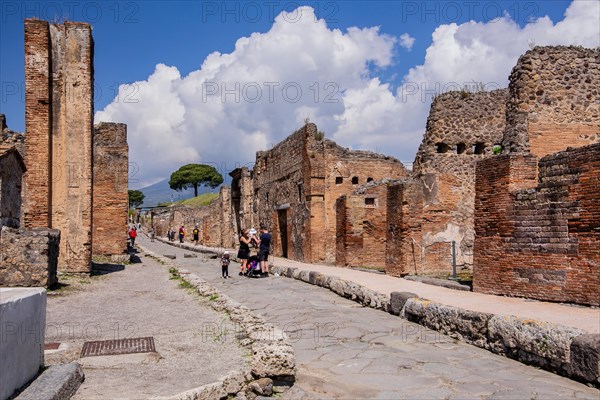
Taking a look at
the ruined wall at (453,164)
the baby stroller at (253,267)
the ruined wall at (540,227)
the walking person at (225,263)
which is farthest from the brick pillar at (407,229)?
the walking person at (225,263)

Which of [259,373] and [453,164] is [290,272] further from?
[259,373]

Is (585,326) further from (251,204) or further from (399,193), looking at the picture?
(251,204)

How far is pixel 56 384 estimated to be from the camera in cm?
395

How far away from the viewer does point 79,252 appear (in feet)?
47.0

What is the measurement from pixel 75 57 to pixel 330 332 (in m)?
11.4

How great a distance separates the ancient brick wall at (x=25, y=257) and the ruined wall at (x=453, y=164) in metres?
9.58

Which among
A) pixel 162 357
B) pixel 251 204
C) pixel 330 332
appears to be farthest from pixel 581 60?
pixel 251 204

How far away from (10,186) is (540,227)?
953 centimetres

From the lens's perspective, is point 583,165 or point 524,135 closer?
point 583,165

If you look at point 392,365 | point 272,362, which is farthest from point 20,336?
point 392,365

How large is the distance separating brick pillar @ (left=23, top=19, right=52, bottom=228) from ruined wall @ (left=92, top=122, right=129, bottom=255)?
5.91 m

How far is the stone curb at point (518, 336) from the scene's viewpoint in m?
5.09

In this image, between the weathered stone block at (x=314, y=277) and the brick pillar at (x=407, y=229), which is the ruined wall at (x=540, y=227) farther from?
the weathered stone block at (x=314, y=277)

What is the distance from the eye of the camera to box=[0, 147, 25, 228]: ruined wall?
946cm
